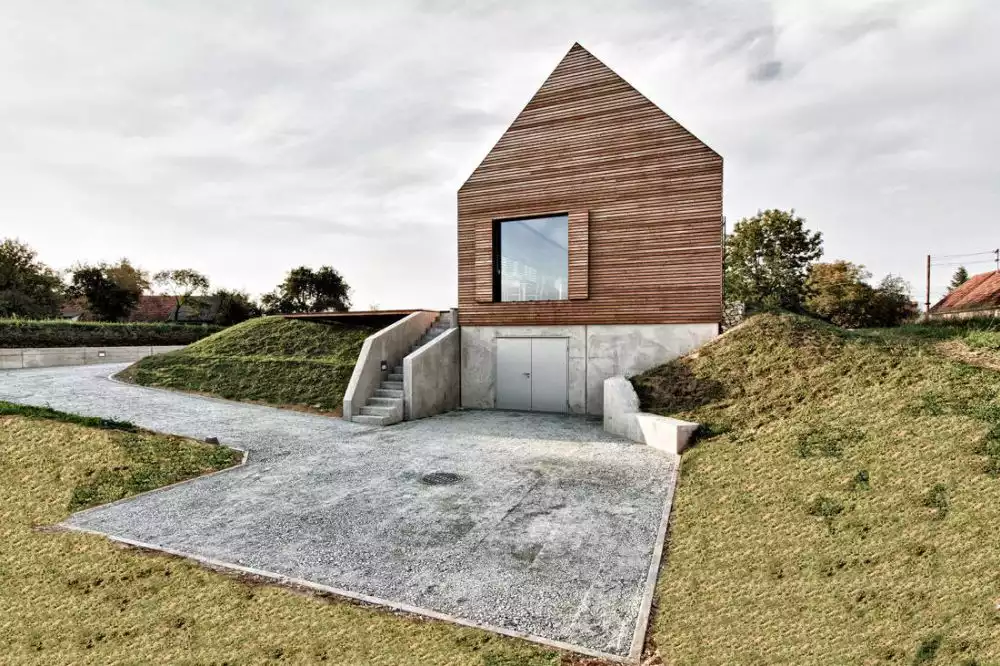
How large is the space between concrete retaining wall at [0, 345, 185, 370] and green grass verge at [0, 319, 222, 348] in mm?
460

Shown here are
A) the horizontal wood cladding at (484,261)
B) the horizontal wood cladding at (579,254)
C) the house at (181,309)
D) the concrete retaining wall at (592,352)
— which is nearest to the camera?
the concrete retaining wall at (592,352)

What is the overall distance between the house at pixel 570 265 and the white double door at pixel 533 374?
0.11 feet

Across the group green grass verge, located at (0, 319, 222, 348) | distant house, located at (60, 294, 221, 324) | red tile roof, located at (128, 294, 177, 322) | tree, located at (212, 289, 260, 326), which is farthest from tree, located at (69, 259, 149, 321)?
red tile roof, located at (128, 294, 177, 322)

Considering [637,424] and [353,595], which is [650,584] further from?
[637,424]

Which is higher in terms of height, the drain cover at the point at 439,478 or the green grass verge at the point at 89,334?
the green grass verge at the point at 89,334

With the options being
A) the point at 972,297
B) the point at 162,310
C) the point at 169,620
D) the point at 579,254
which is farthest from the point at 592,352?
the point at 162,310

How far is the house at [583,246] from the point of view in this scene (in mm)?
13438

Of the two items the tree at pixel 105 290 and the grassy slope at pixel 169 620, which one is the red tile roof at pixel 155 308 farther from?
the grassy slope at pixel 169 620

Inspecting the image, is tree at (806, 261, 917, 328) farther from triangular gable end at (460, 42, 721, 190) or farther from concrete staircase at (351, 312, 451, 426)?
concrete staircase at (351, 312, 451, 426)

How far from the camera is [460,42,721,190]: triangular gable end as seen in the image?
45.5 feet

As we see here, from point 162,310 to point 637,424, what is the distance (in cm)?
6261

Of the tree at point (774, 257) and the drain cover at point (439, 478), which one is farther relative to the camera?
the tree at point (774, 257)

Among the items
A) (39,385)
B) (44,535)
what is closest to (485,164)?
(44,535)

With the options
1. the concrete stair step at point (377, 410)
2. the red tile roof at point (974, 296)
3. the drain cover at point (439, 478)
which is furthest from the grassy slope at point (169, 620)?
the red tile roof at point (974, 296)
